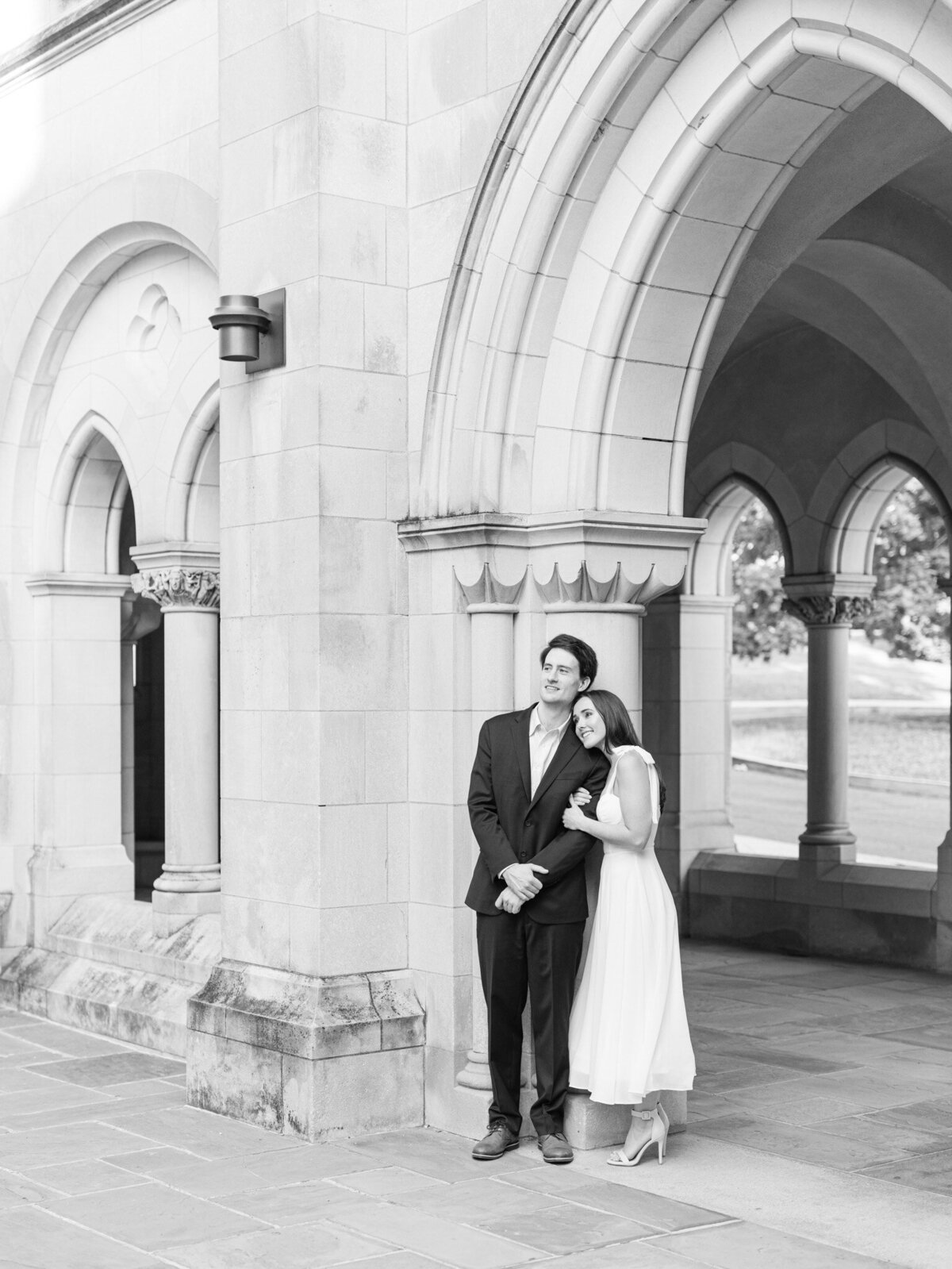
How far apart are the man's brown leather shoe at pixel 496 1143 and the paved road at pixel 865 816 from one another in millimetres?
12880

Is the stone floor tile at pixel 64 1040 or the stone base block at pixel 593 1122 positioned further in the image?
the stone floor tile at pixel 64 1040

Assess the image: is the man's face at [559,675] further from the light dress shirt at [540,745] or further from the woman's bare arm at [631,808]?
the woman's bare arm at [631,808]

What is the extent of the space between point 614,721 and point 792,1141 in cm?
151

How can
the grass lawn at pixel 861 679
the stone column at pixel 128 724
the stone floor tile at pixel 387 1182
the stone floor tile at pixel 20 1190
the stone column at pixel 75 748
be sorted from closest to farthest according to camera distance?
1. the stone floor tile at pixel 20 1190
2. the stone floor tile at pixel 387 1182
3. the stone column at pixel 75 748
4. the stone column at pixel 128 724
5. the grass lawn at pixel 861 679

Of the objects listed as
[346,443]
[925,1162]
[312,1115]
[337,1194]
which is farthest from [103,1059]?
[925,1162]

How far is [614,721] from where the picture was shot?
16.9 ft

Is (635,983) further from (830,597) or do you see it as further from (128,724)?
(830,597)

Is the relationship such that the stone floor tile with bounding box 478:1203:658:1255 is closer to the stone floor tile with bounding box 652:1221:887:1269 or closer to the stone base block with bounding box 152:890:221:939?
the stone floor tile with bounding box 652:1221:887:1269

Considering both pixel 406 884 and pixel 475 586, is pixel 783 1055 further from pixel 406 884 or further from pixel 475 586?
pixel 475 586

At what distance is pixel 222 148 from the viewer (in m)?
6.24

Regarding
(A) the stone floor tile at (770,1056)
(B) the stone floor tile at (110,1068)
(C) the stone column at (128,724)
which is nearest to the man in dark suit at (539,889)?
(A) the stone floor tile at (770,1056)

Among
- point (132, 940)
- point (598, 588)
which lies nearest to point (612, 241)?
point (598, 588)

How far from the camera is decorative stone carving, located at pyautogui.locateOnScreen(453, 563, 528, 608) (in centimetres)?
556

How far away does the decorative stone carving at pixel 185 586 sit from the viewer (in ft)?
24.8
